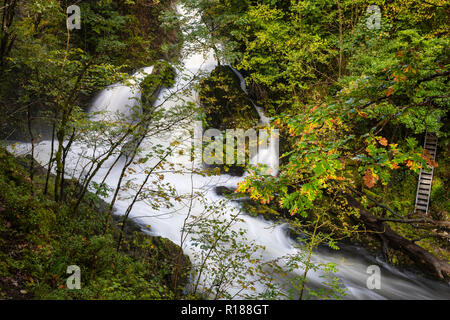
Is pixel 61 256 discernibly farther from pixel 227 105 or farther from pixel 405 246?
pixel 405 246

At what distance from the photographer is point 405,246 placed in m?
7.32

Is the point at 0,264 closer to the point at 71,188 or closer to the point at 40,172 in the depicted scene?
the point at 71,188

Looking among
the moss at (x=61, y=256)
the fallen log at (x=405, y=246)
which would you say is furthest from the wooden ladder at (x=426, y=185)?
the moss at (x=61, y=256)

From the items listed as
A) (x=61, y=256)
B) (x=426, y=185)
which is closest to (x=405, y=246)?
(x=426, y=185)

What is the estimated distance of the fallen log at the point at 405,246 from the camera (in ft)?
22.2

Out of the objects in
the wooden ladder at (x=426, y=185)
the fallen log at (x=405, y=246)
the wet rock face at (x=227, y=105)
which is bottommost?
the fallen log at (x=405, y=246)

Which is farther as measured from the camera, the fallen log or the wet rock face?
the wet rock face

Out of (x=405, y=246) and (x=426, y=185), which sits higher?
(x=426, y=185)

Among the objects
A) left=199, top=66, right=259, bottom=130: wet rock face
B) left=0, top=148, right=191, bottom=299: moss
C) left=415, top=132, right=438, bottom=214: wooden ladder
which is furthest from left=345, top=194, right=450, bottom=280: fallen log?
left=0, top=148, right=191, bottom=299: moss

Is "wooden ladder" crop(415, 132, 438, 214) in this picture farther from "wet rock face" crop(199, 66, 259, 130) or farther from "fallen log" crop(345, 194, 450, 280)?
"wet rock face" crop(199, 66, 259, 130)

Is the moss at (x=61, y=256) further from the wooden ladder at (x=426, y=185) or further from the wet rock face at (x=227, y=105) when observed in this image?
the wooden ladder at (x=426, y=185)

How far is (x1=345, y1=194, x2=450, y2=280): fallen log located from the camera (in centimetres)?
677

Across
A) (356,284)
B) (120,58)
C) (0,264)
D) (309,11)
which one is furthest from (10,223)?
(309,11)

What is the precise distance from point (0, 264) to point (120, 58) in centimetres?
1070
